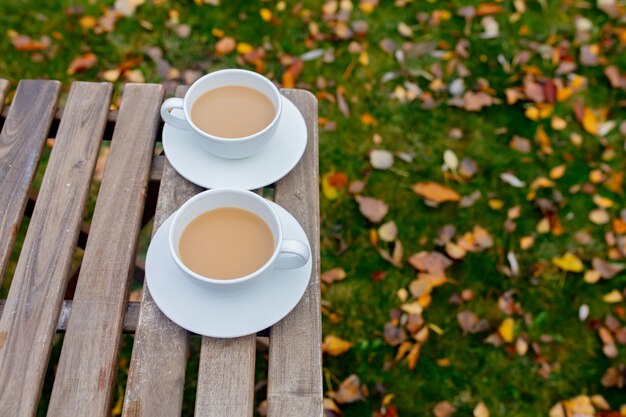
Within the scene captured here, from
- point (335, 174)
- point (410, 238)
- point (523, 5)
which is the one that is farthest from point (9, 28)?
point (523, 5)

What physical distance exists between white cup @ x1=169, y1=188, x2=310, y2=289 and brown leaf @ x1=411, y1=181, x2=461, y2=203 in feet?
4.26

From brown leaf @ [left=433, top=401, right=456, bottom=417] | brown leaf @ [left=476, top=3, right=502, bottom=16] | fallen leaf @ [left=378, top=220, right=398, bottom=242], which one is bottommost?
brown leaf @ [left=433, top=401, right=456, bottom=417]

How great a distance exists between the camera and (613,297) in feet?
6.73

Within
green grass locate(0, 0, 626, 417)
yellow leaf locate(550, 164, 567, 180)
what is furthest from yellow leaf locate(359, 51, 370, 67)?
yellow leaf locate(550, 164, 567, 180)

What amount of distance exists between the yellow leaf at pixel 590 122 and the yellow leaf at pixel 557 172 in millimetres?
234

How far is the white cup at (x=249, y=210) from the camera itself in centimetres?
94

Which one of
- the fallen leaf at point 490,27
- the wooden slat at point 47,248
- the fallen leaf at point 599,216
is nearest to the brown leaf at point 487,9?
the fallen leaf at point 490,27

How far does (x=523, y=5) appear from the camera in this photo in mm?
2738

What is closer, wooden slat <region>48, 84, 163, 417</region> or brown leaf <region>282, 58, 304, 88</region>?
wooden slat <region>48, 84, 163, 417</region>

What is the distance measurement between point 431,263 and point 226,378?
4.00ft

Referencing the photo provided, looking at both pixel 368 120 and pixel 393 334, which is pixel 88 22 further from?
pixel 393 334

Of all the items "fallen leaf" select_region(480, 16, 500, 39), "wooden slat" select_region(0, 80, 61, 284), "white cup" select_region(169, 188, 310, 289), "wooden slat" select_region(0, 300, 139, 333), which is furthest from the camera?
"fallen leaf" select_region(480, 16, 500, 39)

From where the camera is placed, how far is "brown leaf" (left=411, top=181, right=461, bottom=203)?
2205mm

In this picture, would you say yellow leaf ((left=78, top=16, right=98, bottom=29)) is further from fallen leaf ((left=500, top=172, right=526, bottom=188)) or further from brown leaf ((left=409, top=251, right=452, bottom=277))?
fallen leaf ((left=500, top=172, right=526, bottom=188))
